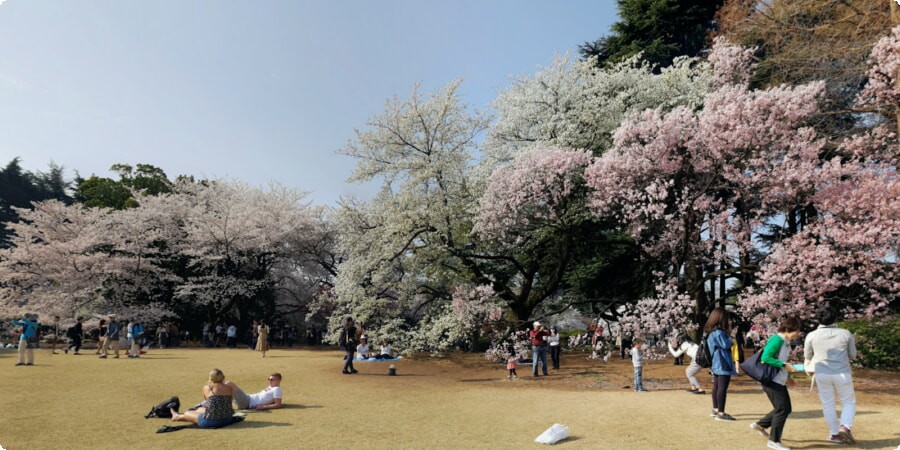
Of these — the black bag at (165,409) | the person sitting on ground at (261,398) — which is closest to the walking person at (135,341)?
the person sitting on ground at (261,398)

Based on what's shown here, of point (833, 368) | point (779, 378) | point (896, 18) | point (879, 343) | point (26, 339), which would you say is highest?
point (896, 18)

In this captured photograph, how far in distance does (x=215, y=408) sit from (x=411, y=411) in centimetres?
342

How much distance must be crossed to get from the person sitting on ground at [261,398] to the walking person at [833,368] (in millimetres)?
8634

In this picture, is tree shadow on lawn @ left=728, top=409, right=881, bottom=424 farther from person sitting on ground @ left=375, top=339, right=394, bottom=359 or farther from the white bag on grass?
person sitting on ground @ left=375, top=339, right=394, bottom=359

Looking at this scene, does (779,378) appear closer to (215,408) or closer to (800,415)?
(800,415)

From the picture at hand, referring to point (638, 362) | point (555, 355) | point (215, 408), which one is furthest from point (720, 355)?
A: point (555, 355)

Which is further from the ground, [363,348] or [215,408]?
[215,408]

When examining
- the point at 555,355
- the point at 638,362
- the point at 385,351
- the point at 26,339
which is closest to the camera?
the point at 638,362

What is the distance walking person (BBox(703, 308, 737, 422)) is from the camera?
7.70 m

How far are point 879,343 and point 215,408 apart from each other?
1834 cm

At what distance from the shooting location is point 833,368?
251 inches

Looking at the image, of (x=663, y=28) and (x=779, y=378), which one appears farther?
(x=663, y=28)

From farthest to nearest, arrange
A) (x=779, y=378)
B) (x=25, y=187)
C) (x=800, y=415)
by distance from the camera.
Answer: (x=25, y=187) → (x=800, y=415) → (x=779, y=378)

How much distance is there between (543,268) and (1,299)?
28.3 meters
